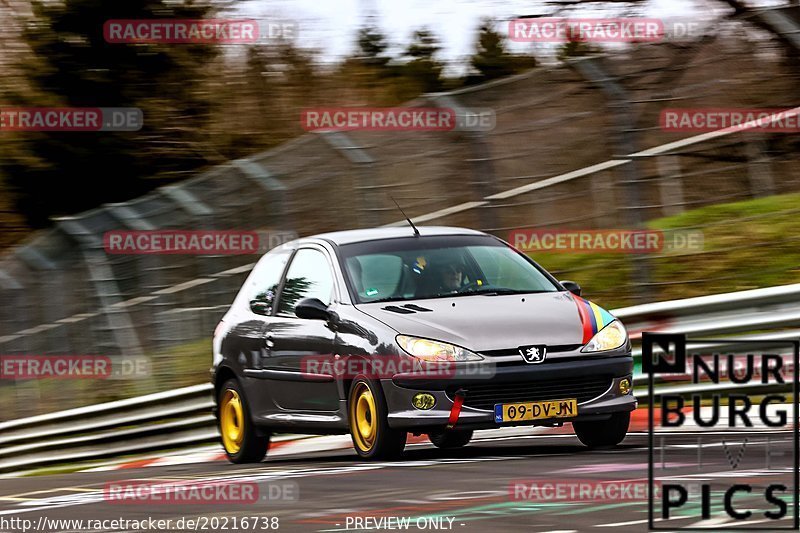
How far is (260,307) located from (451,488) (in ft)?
12.1

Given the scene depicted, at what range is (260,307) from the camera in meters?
11.4

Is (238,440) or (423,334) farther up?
(423,334)

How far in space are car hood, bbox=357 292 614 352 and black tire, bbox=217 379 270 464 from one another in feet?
5.58

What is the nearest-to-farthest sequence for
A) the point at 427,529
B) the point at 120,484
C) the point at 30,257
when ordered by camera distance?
the point at 427,529
the point at 120,484
the point at 30,257

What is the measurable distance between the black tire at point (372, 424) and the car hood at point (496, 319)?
427 millimetres

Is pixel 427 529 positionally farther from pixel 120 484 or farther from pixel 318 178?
pixel 318 178

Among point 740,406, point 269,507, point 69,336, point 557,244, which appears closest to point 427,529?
point 269,507

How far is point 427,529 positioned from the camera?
667 centimetres

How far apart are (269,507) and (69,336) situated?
10.8 metres

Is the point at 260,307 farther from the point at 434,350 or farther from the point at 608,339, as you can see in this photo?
the point at 608,339

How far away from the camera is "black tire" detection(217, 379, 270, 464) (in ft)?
37.3

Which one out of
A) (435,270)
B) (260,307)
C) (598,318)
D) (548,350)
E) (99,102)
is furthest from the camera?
(99,102)

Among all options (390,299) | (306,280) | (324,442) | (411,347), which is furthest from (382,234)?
(324,442)

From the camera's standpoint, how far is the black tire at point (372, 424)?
952 centimetres
